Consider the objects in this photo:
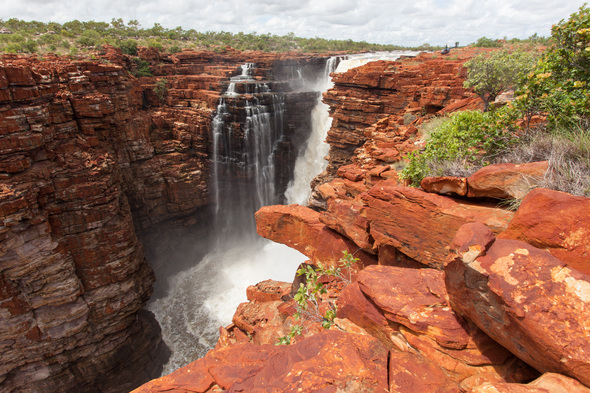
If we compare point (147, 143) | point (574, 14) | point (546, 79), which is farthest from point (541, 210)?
point (147, 143)

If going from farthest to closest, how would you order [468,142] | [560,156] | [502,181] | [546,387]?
[468,142] → [502,181] → [560,156] → [546,387]

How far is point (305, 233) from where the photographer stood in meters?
7.84

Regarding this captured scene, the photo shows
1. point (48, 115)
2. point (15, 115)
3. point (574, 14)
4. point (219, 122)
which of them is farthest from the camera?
point (219, 122)

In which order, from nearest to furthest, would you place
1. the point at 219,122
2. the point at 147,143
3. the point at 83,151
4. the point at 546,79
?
the point at 546,79, the point at 83,151, the point at 147,143, the point at 219,122

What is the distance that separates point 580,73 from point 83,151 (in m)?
15.3

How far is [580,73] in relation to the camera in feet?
14.9

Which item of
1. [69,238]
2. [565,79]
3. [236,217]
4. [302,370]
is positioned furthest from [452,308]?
[236,217]

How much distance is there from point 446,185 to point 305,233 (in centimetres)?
390

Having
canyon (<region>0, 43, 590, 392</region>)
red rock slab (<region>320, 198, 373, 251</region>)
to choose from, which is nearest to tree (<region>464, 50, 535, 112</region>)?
canyon (<region>0, 43, 590, 392</region>)

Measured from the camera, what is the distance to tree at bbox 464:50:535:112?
931cm

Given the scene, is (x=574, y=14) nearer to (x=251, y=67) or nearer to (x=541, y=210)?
(x=541, y=210)

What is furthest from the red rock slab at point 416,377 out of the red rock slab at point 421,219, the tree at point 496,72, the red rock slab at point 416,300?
the tree at point 496,72

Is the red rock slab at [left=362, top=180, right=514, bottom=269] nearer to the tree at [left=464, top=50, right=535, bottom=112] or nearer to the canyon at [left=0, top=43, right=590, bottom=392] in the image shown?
the canyon at [left=0, top=43, right=590, bottom=392]

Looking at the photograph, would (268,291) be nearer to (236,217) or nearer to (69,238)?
(69,238)
